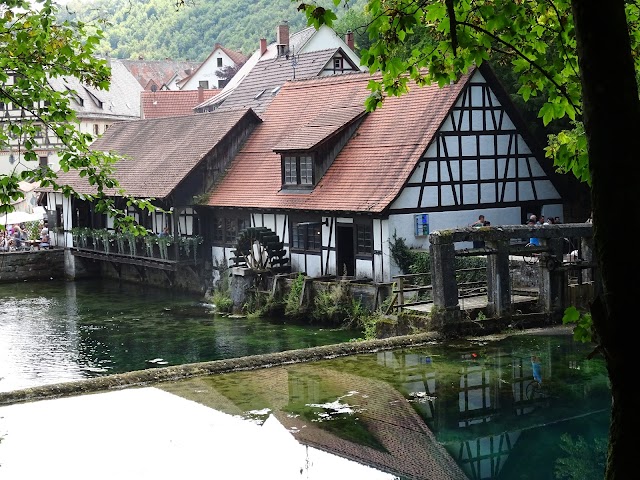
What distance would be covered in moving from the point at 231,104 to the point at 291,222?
18207mm

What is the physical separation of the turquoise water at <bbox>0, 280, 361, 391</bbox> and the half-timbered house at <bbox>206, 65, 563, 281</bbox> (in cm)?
292

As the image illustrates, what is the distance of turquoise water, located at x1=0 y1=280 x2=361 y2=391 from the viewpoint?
22.9 meters

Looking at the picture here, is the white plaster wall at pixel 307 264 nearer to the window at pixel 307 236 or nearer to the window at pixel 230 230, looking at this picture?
the window at pixel 307 236

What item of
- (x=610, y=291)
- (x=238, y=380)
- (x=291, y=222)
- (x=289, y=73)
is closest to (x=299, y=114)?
(x=291, y=222)

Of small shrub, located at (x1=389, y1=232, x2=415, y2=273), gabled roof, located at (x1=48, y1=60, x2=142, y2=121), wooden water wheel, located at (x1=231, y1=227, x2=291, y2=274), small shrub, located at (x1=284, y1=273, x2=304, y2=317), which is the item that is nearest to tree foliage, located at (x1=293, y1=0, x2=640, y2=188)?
small shrub, located at (x1=389, y1=232, x2=415, y2=273)

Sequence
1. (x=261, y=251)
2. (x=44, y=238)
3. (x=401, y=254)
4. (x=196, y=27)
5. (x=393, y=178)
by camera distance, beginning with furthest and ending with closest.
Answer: (x=196, y=27) < (x=44, y=238) < (x=261, y=251) < (x=393, y=178) < (x=401, y=254)

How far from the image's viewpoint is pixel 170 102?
6209 cm

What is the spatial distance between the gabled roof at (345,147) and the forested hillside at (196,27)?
54.7 m

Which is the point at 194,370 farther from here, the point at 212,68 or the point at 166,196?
the point at 212,68

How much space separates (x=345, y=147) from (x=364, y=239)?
403cm

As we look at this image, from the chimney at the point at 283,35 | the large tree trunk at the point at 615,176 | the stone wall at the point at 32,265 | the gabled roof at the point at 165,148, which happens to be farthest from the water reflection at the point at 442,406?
the chimney at the point at 283,35

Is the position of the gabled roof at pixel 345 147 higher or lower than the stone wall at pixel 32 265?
higher

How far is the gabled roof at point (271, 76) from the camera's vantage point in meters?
44.2

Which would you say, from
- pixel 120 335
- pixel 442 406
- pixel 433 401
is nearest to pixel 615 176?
pixel 442 406
